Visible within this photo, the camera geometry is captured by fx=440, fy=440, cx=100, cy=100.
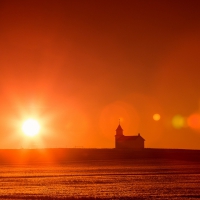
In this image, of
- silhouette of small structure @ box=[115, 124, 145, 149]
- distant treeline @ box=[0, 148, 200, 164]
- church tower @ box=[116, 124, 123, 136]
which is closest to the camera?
distant treeline @ box=[0, 148, 200, 164]

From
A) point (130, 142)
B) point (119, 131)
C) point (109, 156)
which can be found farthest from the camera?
point (119, 131)

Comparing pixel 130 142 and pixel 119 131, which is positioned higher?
pixel 119 131

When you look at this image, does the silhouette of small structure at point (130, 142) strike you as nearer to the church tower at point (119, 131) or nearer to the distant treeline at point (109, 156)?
the church tower at point (119, 131)

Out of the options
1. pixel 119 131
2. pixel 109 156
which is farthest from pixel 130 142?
pixel 109 156

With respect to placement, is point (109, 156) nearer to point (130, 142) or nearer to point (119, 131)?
point (130, 142)

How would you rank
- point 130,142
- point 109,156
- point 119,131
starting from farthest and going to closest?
1. point 119,131
2. point 130,142
3. point 109,156

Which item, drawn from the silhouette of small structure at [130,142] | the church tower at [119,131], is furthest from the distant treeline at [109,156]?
the church tower at [119,131]

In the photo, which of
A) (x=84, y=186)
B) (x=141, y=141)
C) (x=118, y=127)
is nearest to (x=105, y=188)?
(x=84, y=186)

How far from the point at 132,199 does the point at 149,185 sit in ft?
24.3

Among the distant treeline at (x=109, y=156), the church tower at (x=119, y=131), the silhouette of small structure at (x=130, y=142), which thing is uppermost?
the church tower at (x=119, y=131)

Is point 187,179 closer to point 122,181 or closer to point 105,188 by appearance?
point 122,181

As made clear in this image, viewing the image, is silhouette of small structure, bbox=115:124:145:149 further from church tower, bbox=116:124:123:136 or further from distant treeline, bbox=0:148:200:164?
distant treeline, bbox=0:148:200:164

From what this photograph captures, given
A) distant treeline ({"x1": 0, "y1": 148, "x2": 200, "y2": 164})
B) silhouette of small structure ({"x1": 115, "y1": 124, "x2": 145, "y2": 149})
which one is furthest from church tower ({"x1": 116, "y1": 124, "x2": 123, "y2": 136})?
distant treeline ({"x1": 0, "y1": 148, "x2": 200, "y2": 164})

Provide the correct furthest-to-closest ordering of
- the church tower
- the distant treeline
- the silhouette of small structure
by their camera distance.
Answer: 1. the church tower
2. the silhouette of small structure
3. the distant treeline
